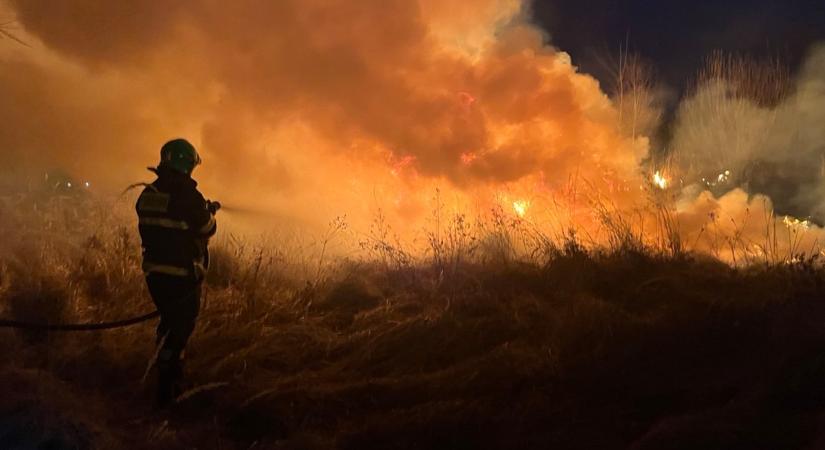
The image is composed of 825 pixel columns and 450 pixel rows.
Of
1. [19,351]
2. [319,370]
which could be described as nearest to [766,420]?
[319,370]

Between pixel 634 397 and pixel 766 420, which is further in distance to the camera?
pixel 634 397

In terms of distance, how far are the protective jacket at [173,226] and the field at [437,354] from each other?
883 mm

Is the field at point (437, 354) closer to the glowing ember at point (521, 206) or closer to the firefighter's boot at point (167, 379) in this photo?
the firefighter's boot at point (167, 379)

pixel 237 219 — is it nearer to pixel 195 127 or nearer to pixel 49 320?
pixel 195 127

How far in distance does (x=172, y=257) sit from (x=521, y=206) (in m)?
7.02

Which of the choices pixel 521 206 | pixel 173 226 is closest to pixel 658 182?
pixel 521 206

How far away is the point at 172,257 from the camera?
445 cm

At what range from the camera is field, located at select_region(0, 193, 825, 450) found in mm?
3668

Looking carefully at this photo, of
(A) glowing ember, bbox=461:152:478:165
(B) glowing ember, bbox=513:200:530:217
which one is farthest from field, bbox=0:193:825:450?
(A) glowing ember, bbox=461:152:478:165

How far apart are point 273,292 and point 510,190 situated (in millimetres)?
5945

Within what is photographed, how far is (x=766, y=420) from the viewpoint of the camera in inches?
135

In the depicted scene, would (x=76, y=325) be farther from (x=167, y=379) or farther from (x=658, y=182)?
(x=658, y=182)

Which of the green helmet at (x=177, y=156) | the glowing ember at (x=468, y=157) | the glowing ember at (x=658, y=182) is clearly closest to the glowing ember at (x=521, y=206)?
the glowing ember at (x=468, y=157)

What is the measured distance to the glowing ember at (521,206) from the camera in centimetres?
1019
